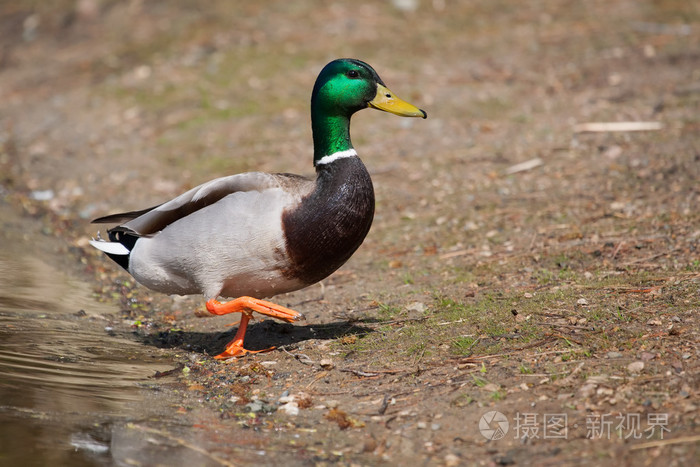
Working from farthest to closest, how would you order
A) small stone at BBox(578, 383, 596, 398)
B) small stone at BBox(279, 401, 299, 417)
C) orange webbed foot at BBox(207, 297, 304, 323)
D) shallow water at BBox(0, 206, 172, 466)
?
orange webbed foot at BBox(207, 297, 304, 323) < small stone at BBox(279, 401, 299, 417) < small stone at BBox(578, 383, 596, 398) < shallow water at BBox(0, 206, 172, 466)

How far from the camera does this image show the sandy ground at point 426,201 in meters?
3.64

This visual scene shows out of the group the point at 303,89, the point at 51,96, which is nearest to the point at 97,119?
the point at 51,96

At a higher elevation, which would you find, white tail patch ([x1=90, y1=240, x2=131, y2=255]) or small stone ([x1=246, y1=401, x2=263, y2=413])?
white tail patch ([x1=90, y1=240, x2=131, y2=255])

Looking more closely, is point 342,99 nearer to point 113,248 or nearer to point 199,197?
point 199,197

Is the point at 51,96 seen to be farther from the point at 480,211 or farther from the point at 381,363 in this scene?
the point at 381,363

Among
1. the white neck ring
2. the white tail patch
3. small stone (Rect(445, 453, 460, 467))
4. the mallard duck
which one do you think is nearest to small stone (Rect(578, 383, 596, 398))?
small stone (Rect(445, 453, 460, 467))

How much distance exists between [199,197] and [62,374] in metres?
1.18

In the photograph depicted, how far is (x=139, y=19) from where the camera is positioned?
41.7 feet

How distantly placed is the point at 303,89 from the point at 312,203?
5841 mm

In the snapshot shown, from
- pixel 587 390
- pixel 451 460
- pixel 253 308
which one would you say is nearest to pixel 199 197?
pixel 253 308

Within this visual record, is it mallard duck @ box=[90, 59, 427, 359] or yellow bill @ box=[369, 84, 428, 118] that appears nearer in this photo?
mallard duck @ box=[90, 59, 427, 359]

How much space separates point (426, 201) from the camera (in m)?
7.24

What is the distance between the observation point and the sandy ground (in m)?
3.64

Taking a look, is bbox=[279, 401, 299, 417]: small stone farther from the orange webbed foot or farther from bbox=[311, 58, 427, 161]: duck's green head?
bbox=[311, 58, 427, 161]: duck's green head
